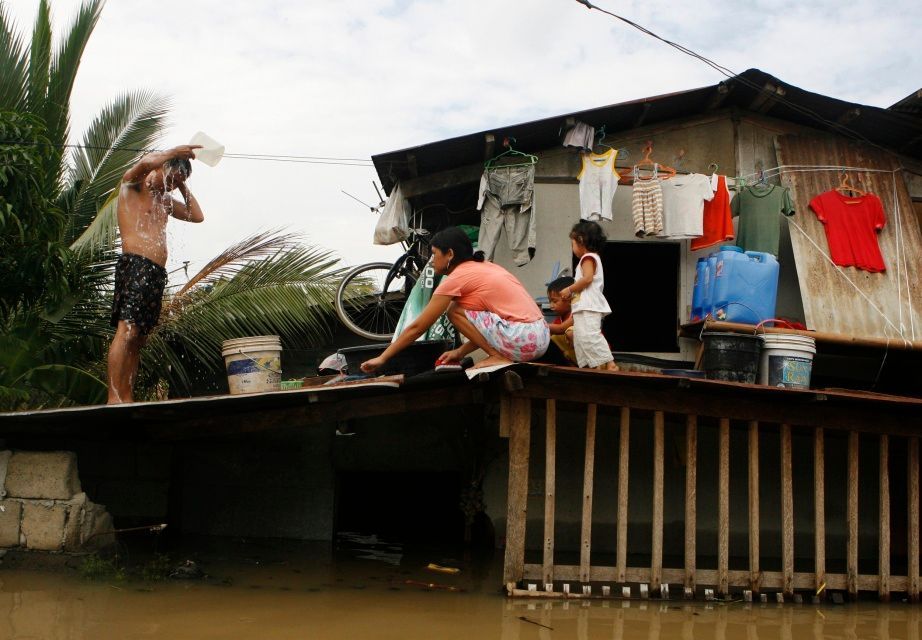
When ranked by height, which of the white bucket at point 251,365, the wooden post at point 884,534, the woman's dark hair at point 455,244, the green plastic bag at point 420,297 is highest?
the woman's dark hair at point 455,244

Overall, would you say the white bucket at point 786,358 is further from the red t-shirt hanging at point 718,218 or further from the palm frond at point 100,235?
the palm frond at point 100,235

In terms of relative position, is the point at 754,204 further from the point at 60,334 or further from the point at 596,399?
the point at 60,334

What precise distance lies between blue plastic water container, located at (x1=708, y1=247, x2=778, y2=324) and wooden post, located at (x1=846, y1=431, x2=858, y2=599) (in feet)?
4.28

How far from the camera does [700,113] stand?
8742 millimetres

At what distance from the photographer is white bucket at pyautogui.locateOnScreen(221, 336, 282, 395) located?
7227mm

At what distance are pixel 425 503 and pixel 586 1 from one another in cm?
671

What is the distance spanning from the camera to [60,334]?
8562 millimetres

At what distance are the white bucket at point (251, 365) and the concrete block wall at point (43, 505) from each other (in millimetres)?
1320

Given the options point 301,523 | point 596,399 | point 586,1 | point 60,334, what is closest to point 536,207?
point 586,1

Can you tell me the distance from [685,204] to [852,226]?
5.47 feet

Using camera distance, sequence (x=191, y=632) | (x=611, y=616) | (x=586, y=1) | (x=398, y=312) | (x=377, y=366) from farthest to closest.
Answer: (x=398, y=312) < (x=586, y=1) < (x=377, y=366) < (x=611, y=616) < (x=191, y=632)

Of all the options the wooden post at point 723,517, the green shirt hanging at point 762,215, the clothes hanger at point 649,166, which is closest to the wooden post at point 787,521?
the wooden post at point 723,517

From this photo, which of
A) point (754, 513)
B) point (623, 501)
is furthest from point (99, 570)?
point (754, 513)

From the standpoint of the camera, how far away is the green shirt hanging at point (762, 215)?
8.25 meters
